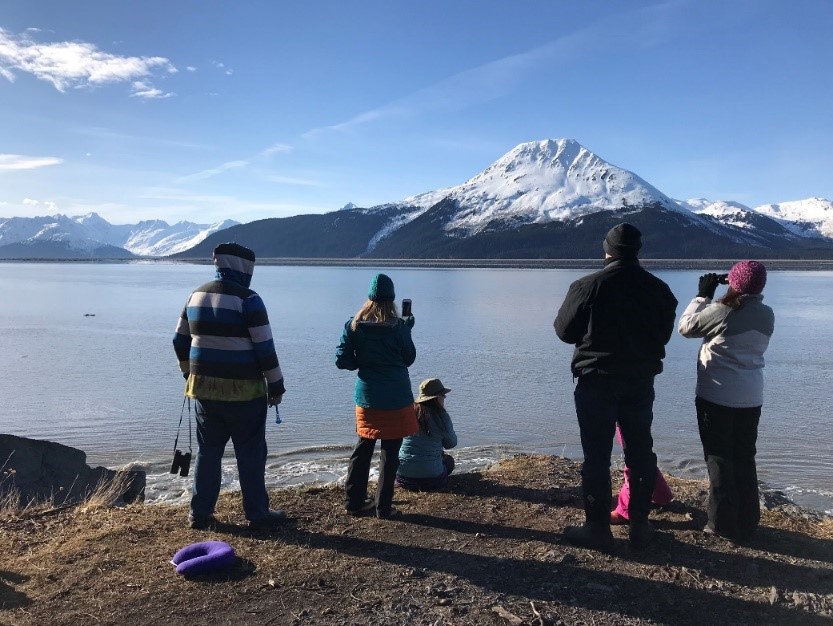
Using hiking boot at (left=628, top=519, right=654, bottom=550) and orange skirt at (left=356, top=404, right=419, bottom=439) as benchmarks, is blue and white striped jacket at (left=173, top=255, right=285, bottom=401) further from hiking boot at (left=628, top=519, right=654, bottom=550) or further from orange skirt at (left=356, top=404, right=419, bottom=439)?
hiking boot at (left=628, top=519, right=654, bottom=550)

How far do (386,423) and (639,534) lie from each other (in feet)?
7.12

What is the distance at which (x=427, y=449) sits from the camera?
6.96 m

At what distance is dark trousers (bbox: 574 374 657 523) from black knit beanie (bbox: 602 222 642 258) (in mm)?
912

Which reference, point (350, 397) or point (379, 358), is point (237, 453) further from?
point (350, 397)

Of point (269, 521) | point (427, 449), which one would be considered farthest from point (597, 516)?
point (269, 521)

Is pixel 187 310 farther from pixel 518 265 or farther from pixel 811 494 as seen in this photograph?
pixel 518 265

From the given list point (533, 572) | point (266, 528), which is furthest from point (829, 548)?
point (266, 528)

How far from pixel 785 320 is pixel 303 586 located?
35027mm

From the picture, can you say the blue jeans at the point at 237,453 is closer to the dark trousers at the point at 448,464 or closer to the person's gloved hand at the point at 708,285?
the dark trousers at the point at 448,464

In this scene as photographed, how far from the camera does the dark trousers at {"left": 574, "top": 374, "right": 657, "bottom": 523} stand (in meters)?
5.03

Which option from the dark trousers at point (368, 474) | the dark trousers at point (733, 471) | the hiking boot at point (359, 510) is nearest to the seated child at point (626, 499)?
the dark trousers at point (733, 471)

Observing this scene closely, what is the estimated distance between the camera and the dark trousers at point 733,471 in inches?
212

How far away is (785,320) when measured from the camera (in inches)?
1340

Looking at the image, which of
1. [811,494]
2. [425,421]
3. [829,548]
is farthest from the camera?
[811,494]
